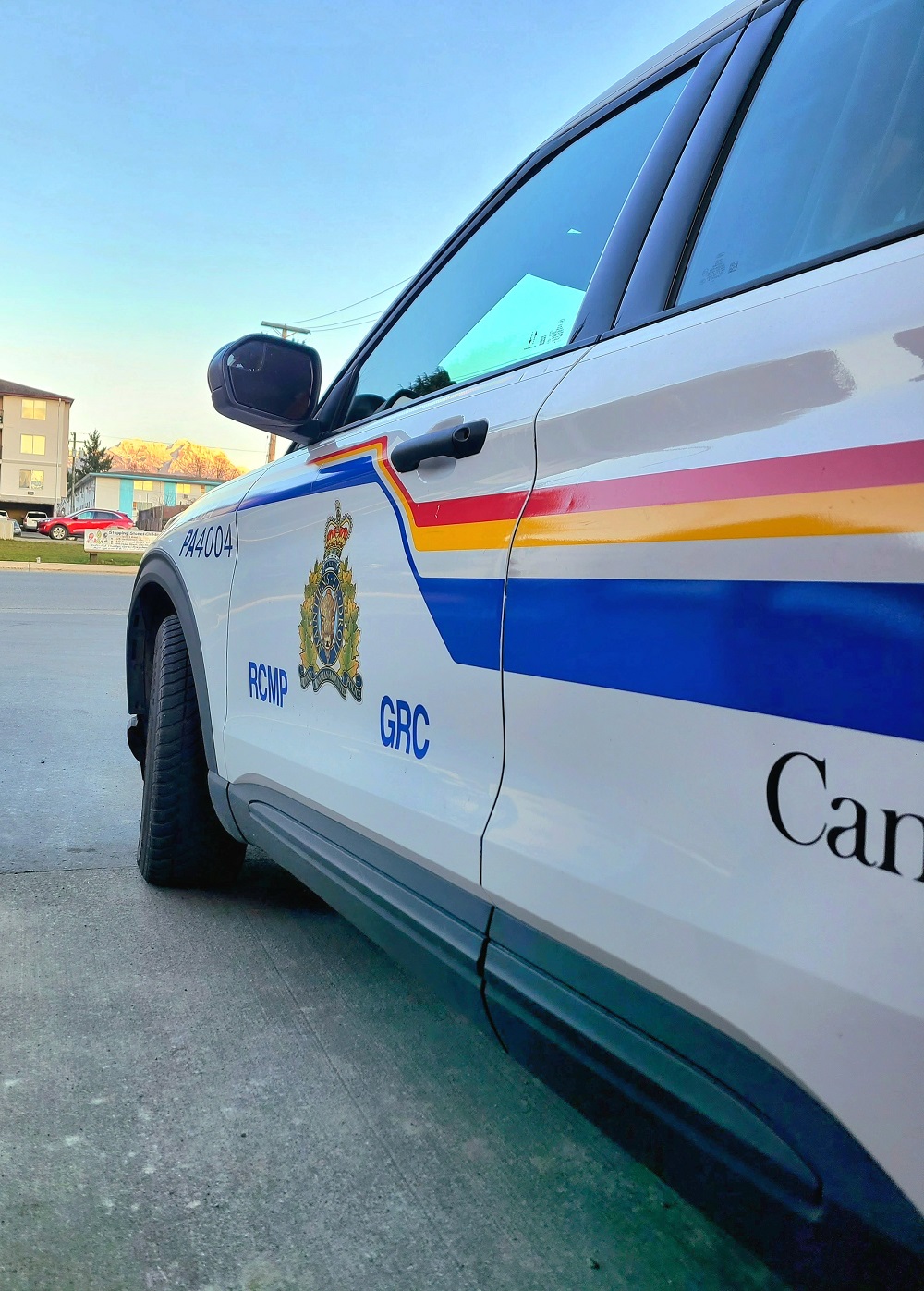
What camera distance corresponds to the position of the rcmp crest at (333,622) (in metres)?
1.87

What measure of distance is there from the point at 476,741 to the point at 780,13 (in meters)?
1.13

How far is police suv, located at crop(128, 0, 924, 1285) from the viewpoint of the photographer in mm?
910

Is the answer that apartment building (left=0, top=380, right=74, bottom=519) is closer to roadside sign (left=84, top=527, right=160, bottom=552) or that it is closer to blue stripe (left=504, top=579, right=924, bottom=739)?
roadside sign (left=84, top=527, right=160, bottom=552)

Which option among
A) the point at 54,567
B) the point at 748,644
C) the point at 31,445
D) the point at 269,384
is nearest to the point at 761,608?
the point at 748,644

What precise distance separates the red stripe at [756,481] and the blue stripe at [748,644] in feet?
0.30

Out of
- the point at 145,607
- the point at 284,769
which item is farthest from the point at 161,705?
the point at 284,769

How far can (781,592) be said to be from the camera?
38.6 inches

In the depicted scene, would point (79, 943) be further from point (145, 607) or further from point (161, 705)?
point (145, 607)

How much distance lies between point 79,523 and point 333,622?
1508 inches

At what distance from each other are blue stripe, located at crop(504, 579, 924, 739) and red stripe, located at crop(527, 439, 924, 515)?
0.09 m

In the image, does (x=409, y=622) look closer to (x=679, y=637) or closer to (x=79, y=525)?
(x=679, y=637)

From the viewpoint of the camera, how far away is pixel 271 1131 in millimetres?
1849

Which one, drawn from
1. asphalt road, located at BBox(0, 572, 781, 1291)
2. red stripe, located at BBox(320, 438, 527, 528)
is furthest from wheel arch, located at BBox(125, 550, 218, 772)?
red stripe, located at BBox(320, 438, 527, 528)

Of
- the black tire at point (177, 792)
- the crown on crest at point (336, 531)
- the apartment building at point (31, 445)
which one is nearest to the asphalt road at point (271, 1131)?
the black tire at point (177, 792)
